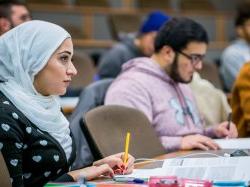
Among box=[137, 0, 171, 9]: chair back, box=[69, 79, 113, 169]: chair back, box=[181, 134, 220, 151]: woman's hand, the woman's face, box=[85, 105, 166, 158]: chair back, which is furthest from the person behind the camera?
box=[137, 0, 171, 9]: chair back

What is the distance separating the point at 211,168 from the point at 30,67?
0.73 meters

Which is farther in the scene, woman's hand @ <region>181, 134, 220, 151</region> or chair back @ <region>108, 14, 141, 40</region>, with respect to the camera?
chair back @ <region>108, 14, 141, 40</region>

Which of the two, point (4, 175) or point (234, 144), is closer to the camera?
point (4, 175)

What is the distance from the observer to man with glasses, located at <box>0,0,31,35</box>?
4027 millimetres

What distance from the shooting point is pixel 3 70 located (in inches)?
81.4

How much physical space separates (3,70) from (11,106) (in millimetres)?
171

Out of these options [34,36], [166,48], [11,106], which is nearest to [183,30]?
[166,48]

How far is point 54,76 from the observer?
2090mm

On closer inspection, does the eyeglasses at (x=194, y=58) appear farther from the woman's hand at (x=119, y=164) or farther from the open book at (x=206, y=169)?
the woman's hand at (x=119, y=164)

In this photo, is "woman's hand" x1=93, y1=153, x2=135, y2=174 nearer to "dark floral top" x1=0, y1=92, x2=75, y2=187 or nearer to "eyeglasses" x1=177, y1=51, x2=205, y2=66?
"dark floral top" x1=0, y1=92, x2=75, y2=187

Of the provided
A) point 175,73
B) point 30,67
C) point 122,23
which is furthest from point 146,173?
point 122,23

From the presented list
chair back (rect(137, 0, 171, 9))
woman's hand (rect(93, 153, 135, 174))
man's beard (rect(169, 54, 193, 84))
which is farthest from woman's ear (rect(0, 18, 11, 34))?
chair back (rect(137, 0, 171, 9))

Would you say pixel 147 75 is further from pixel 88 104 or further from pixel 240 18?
pixel 240 18

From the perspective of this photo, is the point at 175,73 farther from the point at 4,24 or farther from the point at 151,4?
the point at 151,4
